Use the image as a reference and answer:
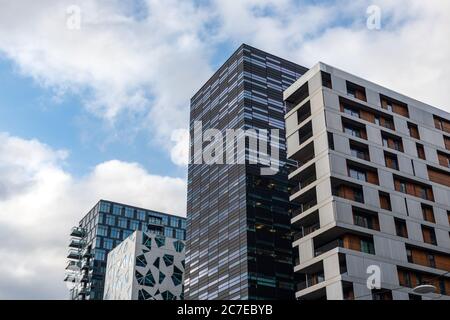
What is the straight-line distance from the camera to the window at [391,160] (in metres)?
74.2

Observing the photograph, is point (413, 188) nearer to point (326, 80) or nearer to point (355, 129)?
point (355, 129)

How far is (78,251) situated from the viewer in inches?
7475

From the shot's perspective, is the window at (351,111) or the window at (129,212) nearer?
the window at (351,111)

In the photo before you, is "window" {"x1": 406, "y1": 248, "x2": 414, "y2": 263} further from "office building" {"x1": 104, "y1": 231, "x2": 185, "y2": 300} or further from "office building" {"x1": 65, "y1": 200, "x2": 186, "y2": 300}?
"office building" {"x1": 65, "y1": 200, "x2": 186, "y2": 300}

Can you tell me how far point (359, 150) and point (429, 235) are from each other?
44.2 ft

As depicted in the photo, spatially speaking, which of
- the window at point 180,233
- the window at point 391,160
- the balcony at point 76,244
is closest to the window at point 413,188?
the window at point 391,160

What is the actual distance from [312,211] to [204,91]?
85948 millimetres

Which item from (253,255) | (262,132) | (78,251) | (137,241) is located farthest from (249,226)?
(78,251)

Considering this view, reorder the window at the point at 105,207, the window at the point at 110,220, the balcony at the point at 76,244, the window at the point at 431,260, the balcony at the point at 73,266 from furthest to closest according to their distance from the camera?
the balcony at the point at 76,244 → the window at the point at 105,207 → the window at the point at 110,220 → the balcony at the point at 73,266 → the window at the point at 431,260

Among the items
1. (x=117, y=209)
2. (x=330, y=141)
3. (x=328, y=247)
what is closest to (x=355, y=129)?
(x=330, y=141)

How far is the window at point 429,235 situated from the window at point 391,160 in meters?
8.66

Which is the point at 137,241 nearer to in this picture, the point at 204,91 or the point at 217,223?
the point at 217,223

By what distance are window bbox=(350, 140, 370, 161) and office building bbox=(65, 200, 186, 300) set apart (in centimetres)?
11614

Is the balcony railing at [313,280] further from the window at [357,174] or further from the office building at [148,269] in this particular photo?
the office building at [148,269]
